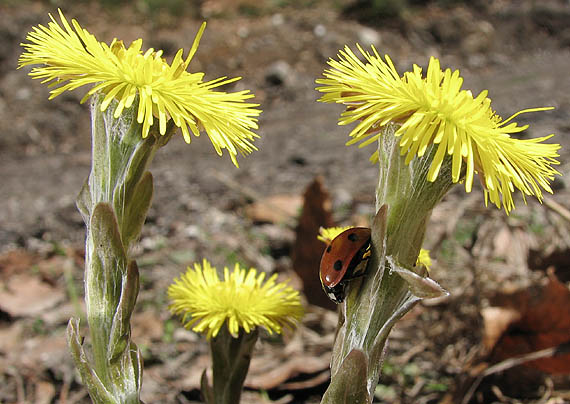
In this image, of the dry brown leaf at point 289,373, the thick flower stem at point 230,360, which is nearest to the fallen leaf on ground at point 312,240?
the dry brown leaf at point 289,373

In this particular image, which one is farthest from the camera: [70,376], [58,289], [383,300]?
[58,289]

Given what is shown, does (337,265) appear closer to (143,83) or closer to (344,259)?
(344,259)

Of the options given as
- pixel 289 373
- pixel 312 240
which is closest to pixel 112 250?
pixel 289 373

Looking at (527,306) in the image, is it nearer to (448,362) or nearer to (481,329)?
(481,329)

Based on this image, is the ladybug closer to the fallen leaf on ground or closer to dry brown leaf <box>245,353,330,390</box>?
dry brown leaf <box>245,353,330,390</box>

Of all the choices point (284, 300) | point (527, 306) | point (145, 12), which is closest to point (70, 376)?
point (284, 300)

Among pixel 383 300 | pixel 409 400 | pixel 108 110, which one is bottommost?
pixel 409 400
